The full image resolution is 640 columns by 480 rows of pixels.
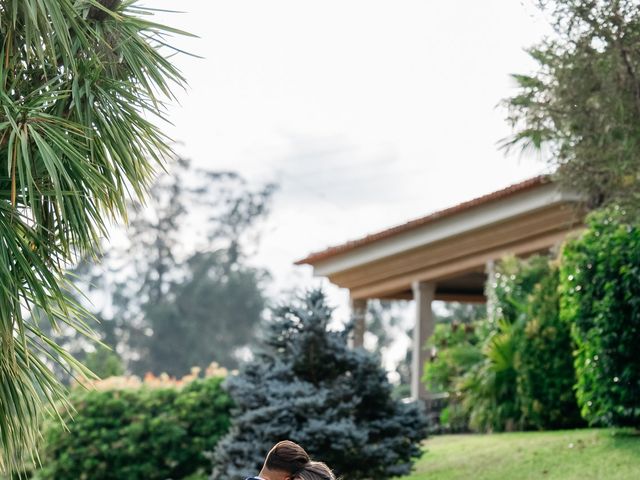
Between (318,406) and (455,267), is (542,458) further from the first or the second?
(455,267)

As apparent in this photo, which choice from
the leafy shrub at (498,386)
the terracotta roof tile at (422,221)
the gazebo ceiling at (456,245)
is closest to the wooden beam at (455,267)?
the gazebo ceiling at (456,245)

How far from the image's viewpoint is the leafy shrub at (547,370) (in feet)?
46.2

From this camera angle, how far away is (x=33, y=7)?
25.9 ft

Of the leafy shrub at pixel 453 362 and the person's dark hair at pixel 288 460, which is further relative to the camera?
the leafy shrub at pixel 453 362

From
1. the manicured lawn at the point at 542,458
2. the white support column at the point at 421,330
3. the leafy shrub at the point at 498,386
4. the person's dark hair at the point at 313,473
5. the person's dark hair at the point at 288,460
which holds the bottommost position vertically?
the person's dark hair at the point at 313,473

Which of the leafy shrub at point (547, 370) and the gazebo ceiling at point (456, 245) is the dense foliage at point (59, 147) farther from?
the gazebo ceiling at point (456, 245)

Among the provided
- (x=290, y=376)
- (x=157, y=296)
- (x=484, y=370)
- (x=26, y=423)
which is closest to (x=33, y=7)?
(x=26, y=423)

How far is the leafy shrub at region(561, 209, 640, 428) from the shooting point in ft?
36.9

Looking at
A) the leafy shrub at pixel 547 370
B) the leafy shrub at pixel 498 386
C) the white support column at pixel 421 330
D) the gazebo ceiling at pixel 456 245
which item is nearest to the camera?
the leafy shrub at pixel 547 370

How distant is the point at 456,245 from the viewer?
779 inches

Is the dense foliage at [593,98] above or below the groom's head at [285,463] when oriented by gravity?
above

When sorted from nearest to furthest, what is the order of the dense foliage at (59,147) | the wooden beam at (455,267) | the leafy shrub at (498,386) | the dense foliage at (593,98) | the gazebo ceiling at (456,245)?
1. the dense foliage at (59,147)
2. the dense foliage at (593,98)
3. the leafy shrub at (498,386)
4. the gazebo ceiling at (456,245)
5. the wooden beam at (455,267)

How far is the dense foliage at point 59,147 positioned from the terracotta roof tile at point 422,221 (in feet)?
24.0

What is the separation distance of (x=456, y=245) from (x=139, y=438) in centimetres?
668
